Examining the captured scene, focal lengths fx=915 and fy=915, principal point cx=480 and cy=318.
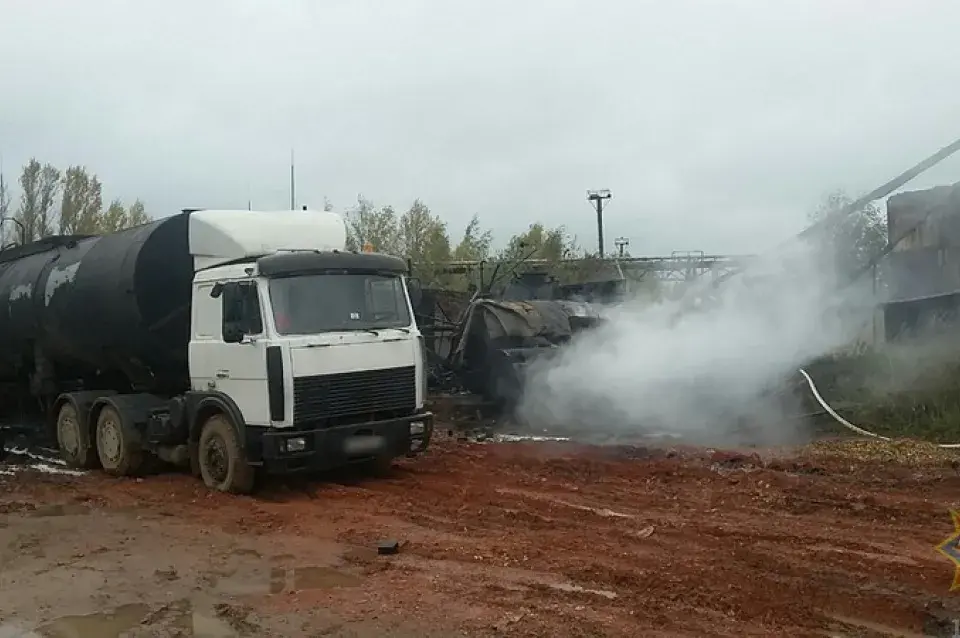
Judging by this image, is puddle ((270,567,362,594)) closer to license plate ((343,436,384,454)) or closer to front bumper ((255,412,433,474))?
front bumper ((255,412,433,474))

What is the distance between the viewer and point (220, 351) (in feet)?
34.2

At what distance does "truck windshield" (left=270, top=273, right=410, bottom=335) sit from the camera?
9945 millimetres

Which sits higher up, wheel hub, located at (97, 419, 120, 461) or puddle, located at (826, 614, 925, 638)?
wheel hub, located at (97, 419, 120, 461)

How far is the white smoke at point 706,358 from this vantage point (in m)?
13.8

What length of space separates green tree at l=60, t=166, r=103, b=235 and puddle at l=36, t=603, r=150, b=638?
124 feet

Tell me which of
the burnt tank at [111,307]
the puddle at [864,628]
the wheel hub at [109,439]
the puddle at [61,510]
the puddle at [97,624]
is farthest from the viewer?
the wheel hub at [109,439]

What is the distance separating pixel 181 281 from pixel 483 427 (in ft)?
19.8

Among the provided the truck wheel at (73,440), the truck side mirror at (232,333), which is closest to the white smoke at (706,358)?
the truck side mirror at (232,333)

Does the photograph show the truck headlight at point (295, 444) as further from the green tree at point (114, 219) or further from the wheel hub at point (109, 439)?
the green tree at point (114, 219)

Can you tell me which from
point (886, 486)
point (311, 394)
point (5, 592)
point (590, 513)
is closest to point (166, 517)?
point (311, 394)

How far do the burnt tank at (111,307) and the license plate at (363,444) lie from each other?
2.66 m

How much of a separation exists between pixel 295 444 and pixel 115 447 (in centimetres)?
378

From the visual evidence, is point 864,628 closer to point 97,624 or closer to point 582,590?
point 582,590

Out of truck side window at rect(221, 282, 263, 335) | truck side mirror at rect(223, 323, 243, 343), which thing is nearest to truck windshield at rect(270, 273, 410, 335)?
truck side window at rect(221, 282, 263, 335)
